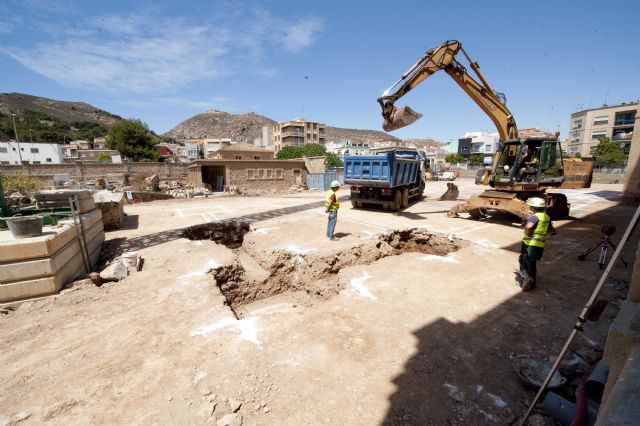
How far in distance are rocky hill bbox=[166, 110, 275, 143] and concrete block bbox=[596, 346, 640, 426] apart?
13432cm

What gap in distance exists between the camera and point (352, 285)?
209 inches

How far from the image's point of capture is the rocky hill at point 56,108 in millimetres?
99250

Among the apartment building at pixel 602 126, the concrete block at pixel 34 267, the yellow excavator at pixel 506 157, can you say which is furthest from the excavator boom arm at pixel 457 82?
the apartment building at pixel 602 126

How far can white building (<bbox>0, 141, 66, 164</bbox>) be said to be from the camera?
45.2 metres

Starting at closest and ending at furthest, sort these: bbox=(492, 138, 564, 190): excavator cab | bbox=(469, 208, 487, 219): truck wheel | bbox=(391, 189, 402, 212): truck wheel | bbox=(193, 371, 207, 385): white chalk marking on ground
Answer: bbox=(193, 371, 207, 385): white chalk marking on ground, bbox=(492, 138, 564, 190): excavator cab, bbox=(469, 208, 487, 219): truck wheel, bbox=(391, 189, 402, 212): truck wheel

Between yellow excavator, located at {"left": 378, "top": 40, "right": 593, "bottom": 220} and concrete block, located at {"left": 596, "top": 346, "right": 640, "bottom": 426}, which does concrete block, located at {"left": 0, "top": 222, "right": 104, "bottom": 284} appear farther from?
yellow excavator, located at {"left": 378, "top": 40, "right": 593, "bottom": 220}

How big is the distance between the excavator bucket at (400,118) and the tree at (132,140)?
138 feet

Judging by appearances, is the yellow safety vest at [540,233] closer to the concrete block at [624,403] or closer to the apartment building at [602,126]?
the concrete block at [624,403]

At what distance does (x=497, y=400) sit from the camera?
2762 mm

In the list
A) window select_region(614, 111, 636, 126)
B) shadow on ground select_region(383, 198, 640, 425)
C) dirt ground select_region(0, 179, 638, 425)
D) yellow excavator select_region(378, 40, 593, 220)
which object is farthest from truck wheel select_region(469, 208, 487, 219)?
window select_region(614, 111, 636, 126)

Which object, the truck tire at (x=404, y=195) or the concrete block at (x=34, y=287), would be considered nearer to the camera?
the concrete block at (x=34, y=287)

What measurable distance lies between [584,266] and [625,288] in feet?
3.80

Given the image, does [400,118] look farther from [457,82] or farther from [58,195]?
[58,195]

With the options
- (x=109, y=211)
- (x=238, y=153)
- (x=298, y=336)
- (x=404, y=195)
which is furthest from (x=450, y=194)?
(x=238, y=153)
